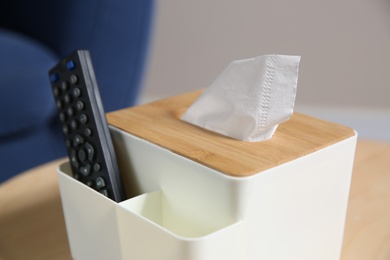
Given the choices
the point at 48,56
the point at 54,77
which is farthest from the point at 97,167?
the point at 48,56

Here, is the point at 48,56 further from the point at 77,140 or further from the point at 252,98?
the point at 252,98

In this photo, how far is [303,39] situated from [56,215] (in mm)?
1197

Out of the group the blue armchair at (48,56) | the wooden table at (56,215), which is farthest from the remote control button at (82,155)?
the blue armchair at (48,56)

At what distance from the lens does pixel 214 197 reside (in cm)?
41

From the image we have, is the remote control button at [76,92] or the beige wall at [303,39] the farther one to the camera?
the beige wall at [303,39]

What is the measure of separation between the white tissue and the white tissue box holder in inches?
0.5

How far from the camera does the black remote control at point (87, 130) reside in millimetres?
497

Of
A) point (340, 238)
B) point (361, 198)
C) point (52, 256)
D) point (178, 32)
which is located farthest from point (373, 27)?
point (52, 256)

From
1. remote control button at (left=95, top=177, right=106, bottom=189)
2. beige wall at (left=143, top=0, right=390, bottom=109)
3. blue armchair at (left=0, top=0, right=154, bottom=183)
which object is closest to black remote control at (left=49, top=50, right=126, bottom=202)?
remote control button at (left=95, top=177, right=106, bottom=189)

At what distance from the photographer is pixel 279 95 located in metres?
0.44

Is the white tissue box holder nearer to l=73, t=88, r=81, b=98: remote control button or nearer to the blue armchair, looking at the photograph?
l=73, t=88, r=81, b=98: remote control button

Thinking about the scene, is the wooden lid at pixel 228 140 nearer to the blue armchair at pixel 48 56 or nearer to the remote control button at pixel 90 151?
the remote control button at pixel 90 151

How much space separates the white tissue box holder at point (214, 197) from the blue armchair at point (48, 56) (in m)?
0.49

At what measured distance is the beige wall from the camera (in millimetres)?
1582
